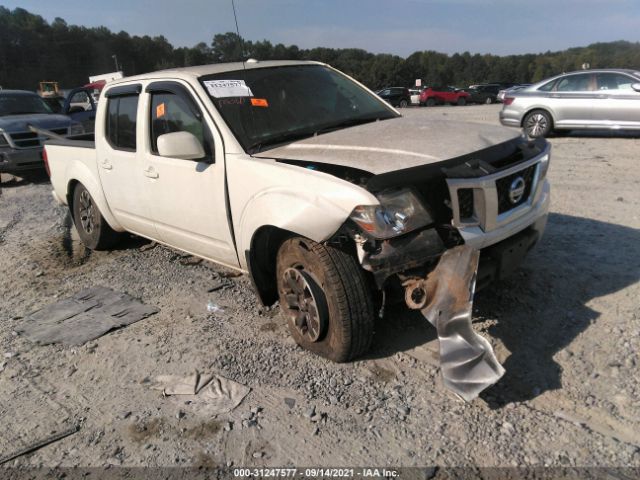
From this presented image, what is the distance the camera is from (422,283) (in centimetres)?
274

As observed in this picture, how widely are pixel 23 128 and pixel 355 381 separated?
10.3 meters

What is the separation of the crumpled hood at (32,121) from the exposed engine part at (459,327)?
10.6 meters

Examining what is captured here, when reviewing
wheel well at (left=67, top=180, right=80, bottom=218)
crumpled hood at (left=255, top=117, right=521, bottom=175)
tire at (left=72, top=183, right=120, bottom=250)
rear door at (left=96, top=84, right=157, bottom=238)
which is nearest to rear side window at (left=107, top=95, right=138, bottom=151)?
rear door at (left=96, top=84, right=157, bottom=238)

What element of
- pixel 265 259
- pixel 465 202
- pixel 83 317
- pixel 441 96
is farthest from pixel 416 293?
pixel 441 96

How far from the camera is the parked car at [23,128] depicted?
10.2 meters

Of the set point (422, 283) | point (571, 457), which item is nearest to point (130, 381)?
point (422, 283)

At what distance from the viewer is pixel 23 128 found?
10.5 meters

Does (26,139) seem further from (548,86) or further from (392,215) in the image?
(548,86)

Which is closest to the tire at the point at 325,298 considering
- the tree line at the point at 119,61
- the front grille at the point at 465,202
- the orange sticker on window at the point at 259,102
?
the front grille at the point at 465,202

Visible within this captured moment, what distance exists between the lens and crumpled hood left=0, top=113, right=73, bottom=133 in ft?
34.3

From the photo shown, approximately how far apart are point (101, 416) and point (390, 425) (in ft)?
5.35

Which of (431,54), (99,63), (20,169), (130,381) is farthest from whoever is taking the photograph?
(431,54)

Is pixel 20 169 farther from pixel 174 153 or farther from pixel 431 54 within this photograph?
pixel 431 54

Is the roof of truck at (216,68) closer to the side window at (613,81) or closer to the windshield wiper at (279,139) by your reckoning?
the windshield wiper at (279,139)
